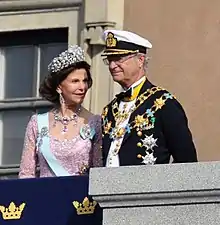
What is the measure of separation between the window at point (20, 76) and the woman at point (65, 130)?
1420mm

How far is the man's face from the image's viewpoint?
662 cm

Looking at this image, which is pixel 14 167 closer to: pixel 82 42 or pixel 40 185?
pixel 82 42

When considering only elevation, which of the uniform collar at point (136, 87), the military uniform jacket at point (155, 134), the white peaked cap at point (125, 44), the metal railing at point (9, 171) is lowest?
the metal railing at point (9, 171)

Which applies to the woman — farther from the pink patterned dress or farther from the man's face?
the man's face

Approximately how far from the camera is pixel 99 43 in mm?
8250

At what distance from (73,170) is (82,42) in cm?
153

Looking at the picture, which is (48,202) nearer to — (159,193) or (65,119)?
(65,119)

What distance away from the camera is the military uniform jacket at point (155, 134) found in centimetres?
645

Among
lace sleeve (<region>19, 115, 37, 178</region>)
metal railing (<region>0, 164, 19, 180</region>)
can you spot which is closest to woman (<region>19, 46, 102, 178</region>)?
lace sleeve (<region>19, 115, 37, 178</region>)

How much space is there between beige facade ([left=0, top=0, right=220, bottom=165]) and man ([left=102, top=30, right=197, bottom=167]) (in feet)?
4.02

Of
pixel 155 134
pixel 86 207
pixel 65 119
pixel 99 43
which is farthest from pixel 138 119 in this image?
pixel 99 43

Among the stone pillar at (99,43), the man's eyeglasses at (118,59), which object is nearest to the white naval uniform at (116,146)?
the man's eyeglasses at (118,59)

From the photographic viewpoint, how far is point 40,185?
262 inches

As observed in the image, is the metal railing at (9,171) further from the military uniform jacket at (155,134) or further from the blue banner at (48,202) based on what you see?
the military uniform jacket at (155,134)
